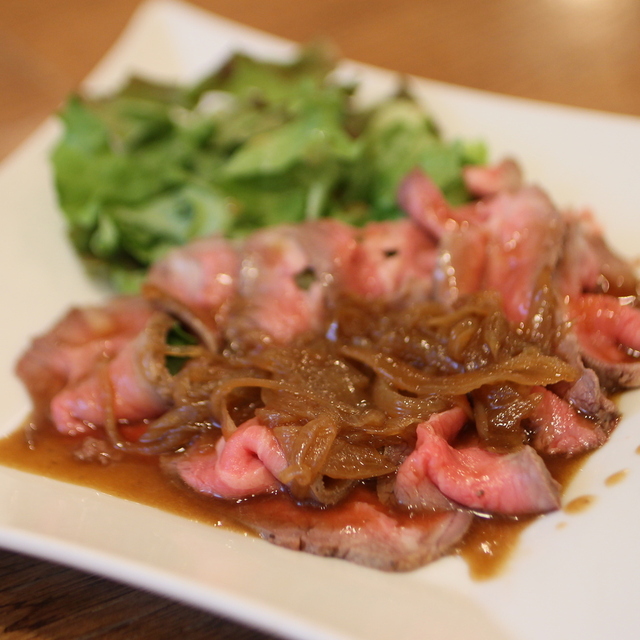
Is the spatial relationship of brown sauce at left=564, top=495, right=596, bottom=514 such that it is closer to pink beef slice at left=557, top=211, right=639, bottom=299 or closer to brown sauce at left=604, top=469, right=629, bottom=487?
brown sauce at left=604, top=469, right=629, bottom=487

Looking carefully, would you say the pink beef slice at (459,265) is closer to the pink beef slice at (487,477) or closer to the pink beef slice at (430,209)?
the pink beef slice at (430,209)

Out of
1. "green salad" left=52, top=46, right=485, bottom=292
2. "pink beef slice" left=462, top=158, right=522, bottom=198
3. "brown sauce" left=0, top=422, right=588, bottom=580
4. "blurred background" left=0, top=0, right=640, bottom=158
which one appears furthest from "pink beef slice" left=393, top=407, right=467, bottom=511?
"blurred background" left=0, top=0, right=640, bottom=158

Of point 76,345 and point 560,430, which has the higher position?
point 560,430

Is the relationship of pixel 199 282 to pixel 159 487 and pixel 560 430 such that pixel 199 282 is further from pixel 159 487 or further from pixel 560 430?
pixel 560 430

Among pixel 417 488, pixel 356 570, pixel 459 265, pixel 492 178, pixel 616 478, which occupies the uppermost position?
pixel 492 178

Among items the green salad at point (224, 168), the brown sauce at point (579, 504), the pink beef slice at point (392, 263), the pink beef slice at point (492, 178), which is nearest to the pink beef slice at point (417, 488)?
the brown sauce at point (579, 504)

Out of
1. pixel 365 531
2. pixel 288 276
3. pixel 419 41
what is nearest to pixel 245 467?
pixel 365 531

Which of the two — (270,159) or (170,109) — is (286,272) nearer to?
(270,159)
